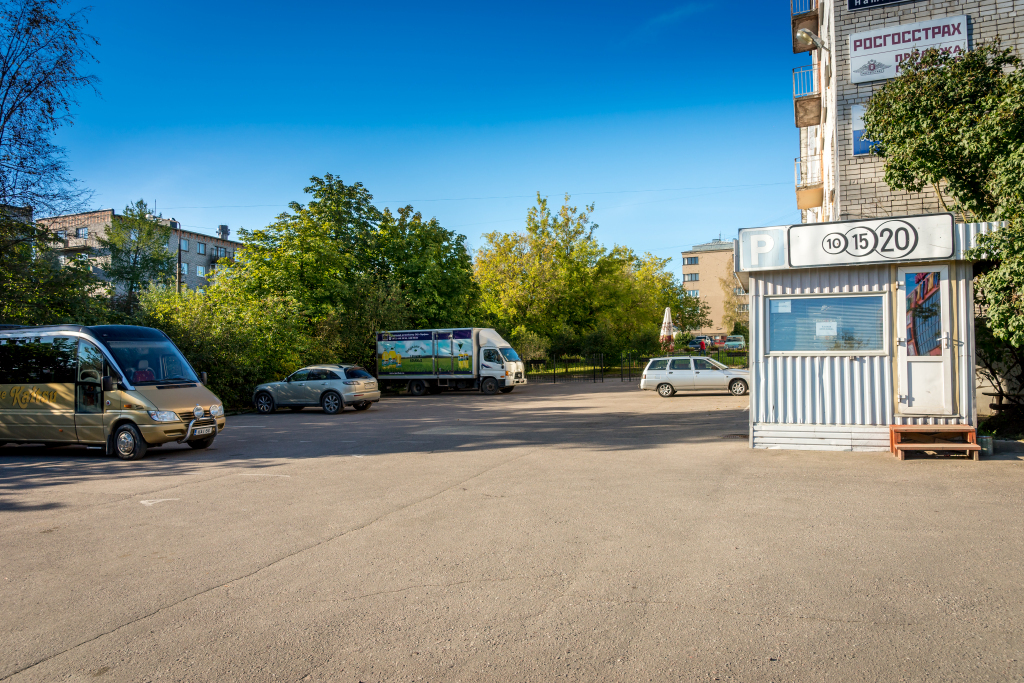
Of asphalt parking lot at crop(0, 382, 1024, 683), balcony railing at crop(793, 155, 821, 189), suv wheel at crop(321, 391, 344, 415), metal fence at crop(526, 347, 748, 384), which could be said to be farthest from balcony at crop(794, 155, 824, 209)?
metal fence at crop(526, 347, 748, 384)

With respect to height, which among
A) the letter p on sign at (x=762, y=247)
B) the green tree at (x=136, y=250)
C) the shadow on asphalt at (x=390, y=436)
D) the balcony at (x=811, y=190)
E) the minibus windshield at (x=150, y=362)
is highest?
the green tree at (x=136, y=250)

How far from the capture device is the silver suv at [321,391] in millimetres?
22750

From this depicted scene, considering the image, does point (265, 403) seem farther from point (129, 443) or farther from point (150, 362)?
point (129, 443)

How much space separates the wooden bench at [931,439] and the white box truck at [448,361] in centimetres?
2210

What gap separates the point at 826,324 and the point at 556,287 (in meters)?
34.5

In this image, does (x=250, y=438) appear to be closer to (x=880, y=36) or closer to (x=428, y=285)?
(x=880, y=36)

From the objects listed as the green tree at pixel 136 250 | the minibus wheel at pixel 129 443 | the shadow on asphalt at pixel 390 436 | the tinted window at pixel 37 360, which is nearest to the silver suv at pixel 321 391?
the shadow on asphalt at pixel 390 436

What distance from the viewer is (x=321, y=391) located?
A: 22.9 meters

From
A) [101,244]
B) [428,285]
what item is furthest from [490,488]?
[101,244]

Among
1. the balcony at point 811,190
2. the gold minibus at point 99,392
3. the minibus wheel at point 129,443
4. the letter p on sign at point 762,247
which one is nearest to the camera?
the letter p on sign at point 762,247

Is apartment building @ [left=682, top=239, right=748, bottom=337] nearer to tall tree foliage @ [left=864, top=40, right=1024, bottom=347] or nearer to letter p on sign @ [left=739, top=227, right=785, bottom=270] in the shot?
tall tree foliage @ [left=864, top=40, right=1024, bottom=347]

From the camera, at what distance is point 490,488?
836cm

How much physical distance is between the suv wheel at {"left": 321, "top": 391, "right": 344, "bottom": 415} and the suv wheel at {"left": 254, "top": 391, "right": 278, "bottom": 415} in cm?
206

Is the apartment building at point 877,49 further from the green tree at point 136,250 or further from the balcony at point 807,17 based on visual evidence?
the green tree at point 136,250
